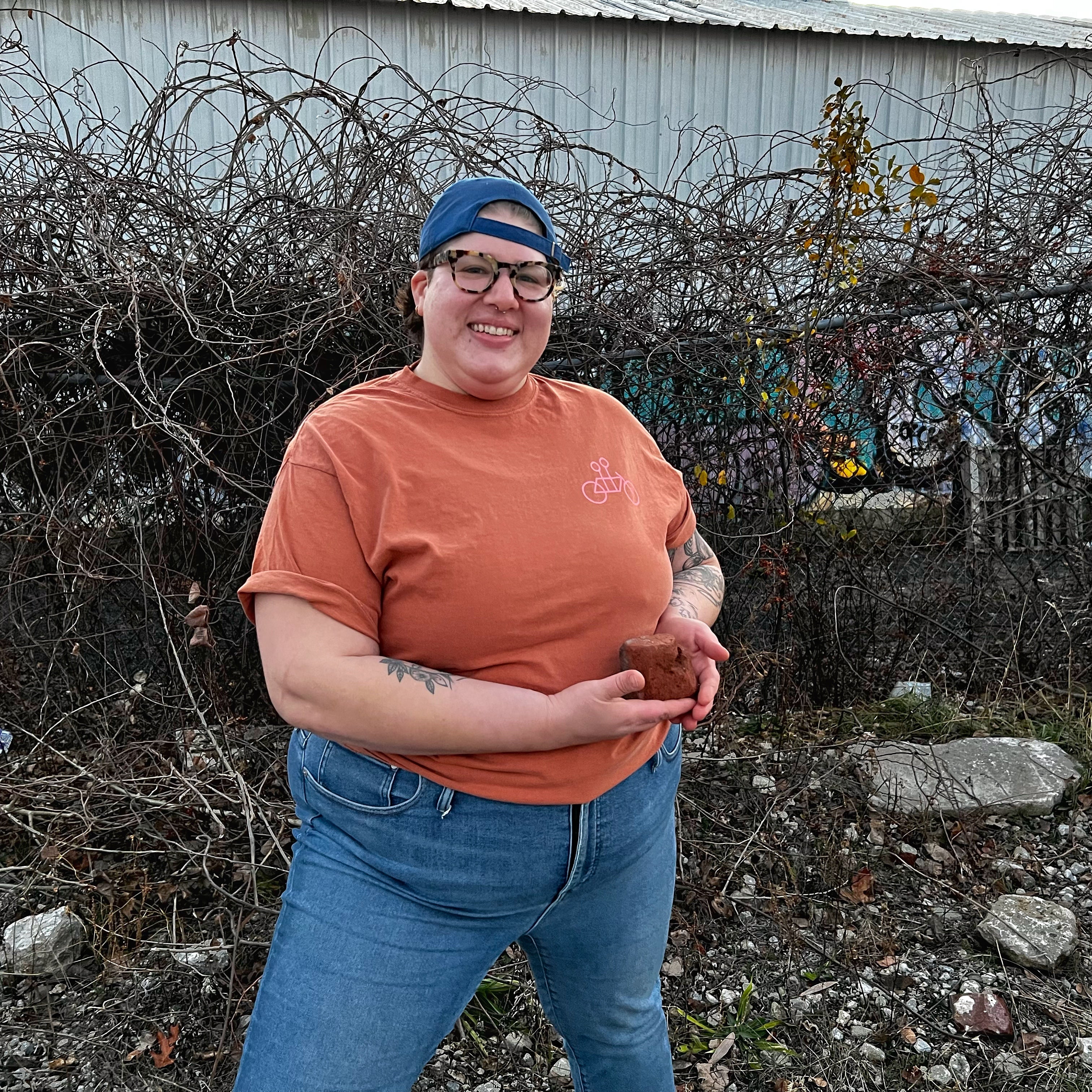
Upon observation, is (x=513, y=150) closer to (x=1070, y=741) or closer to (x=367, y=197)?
(x=367, y=197)

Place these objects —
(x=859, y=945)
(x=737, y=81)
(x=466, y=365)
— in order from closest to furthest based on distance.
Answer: (x=466, y=365)
(x=859, y=945)
(x=737, y=81)

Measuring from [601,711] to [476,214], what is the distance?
771 millimetres

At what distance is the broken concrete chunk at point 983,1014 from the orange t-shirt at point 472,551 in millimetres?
1555

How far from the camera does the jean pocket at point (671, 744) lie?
5.14 ft

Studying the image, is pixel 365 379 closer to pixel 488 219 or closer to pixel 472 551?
pixel 488 219

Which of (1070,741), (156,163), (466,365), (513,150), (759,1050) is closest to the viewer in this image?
(466,365)

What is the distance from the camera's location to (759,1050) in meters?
2.25

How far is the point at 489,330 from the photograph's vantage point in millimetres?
1376

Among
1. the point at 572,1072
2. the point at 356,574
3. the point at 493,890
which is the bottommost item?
the point at 572,1072

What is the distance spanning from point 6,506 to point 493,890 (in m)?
2.54

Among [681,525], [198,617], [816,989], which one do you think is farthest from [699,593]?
[816,989]

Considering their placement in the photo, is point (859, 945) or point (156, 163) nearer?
point (859, 945)

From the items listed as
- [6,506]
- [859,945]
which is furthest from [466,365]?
[6,506]

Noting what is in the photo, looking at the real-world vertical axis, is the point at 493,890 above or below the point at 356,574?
below
